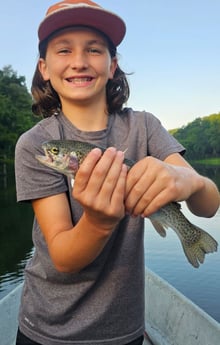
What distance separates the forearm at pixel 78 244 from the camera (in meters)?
2.00

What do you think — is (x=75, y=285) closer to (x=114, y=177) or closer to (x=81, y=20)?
(x=114, y=177)

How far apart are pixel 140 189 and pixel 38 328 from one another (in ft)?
4.11

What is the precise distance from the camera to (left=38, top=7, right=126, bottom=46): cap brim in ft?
8.24

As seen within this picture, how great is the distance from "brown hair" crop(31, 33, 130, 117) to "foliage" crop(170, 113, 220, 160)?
351 ft

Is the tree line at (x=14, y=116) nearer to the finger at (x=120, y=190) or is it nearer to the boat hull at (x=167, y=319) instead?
the boat hull at (x=167, y=319)

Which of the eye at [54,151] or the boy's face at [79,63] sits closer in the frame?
the eye at [54,151]

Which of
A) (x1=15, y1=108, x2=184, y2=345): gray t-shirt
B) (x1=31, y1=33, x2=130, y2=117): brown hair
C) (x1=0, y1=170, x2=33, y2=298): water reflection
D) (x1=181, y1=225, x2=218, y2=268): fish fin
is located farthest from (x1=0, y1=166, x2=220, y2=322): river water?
(x1=31, y1=33, x2=130, y2=117): brown hair

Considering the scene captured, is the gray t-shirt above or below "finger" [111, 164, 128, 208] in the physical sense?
below

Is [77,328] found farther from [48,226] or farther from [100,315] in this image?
[48,226]

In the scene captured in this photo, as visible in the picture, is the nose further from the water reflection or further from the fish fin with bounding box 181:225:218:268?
the water reflection

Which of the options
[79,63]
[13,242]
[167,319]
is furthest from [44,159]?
[13,242]

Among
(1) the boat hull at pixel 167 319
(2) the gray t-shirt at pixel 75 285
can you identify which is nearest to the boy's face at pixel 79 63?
(2) the gray t-shirt at pixel 75 285

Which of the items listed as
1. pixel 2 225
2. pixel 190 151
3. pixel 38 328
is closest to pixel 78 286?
pixel 38 328

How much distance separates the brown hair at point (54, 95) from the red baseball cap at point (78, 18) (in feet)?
0.91
